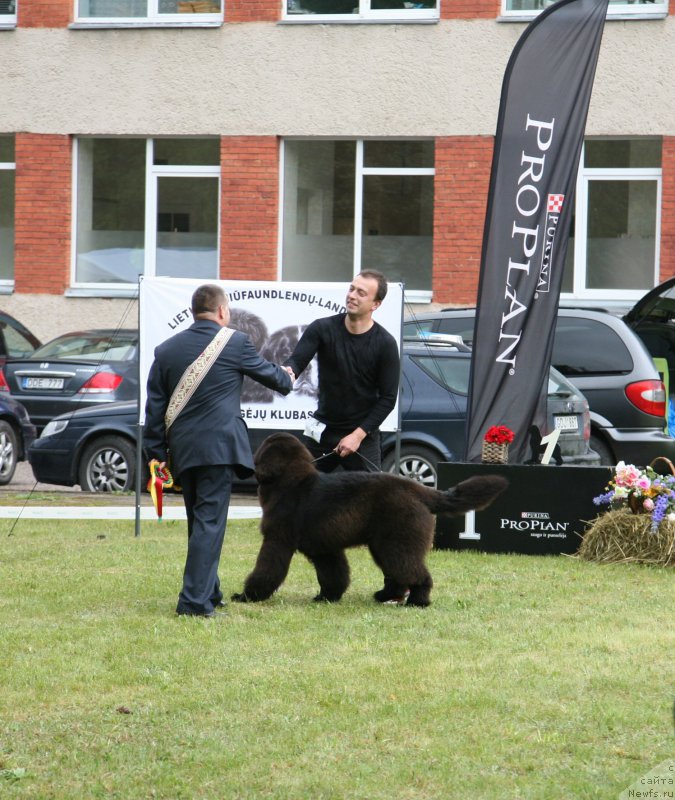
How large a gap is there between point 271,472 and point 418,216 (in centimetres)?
1392

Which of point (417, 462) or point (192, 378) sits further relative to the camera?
point (417, 462)

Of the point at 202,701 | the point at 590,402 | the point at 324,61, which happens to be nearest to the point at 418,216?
the point at 324,61

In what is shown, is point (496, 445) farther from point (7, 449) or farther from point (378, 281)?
point (7, 449)

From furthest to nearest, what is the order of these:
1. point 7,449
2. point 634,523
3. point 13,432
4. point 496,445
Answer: point 7,449 → point 13,432 → point 496,445 → point 634,523

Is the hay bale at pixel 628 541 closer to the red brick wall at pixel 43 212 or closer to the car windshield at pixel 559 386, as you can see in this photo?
the car windshield at pixel 559 386

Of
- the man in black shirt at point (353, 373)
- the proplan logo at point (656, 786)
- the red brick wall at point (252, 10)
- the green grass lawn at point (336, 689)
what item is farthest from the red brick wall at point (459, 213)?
the proplan logo at point (656, 786)

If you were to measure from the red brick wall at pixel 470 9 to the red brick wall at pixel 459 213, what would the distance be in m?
1.75

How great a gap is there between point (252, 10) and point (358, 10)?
1591 millimetres

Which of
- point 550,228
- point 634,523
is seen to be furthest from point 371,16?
point 634,523

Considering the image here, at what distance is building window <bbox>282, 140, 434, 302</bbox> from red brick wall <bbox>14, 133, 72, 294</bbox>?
3460mm

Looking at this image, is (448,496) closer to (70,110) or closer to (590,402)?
(590,402)

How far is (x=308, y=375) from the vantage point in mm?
11469

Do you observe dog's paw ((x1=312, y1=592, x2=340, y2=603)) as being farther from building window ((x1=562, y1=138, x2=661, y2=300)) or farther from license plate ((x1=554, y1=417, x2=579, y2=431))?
building window ((x1=562, y1=138, x2=661, y2=300))

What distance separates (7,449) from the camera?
15.3m
